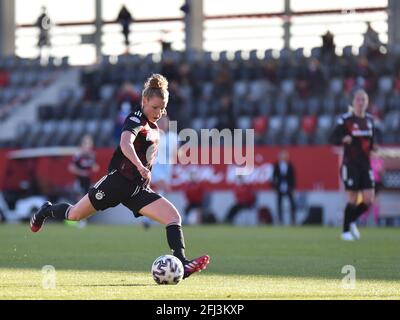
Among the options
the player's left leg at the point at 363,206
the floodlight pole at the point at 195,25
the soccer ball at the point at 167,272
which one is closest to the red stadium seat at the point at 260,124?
the floodlight pole at the point at 195,25

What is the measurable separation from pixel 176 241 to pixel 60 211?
176 cm

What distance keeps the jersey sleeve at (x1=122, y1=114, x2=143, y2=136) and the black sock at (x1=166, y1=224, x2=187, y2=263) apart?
1020mm

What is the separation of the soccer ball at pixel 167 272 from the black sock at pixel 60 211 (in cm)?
183

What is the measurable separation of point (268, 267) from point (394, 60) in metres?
21.1

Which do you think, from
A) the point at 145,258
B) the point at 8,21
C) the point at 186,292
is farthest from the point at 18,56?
the point at 186,292

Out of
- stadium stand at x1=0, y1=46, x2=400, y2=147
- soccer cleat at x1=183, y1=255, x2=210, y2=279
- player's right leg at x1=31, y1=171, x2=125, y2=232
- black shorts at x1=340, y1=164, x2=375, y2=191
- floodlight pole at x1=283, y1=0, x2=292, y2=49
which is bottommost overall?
soccer cleat at x1=183, y1=255, x2=210, y2=279

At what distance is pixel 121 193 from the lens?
11.7m

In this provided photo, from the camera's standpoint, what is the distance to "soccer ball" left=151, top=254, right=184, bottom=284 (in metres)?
11.0

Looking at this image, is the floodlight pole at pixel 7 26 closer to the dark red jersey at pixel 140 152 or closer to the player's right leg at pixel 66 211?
Answer: the player's right leg at pixel 66 211

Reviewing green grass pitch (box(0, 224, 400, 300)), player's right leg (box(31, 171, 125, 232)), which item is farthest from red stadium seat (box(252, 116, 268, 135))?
player's right leg (box(31, 171, 125, 232))

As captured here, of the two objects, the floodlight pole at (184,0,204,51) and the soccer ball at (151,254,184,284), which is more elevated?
the floodlight pole at (184,0,204,51)

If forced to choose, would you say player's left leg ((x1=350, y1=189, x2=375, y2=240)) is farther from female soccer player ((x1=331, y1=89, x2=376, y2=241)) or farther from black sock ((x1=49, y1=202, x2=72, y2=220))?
black sock ((x1=49, y1=202, x2=72, y2=220))

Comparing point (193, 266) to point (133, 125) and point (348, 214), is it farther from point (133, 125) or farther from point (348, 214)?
point (348, 214)
